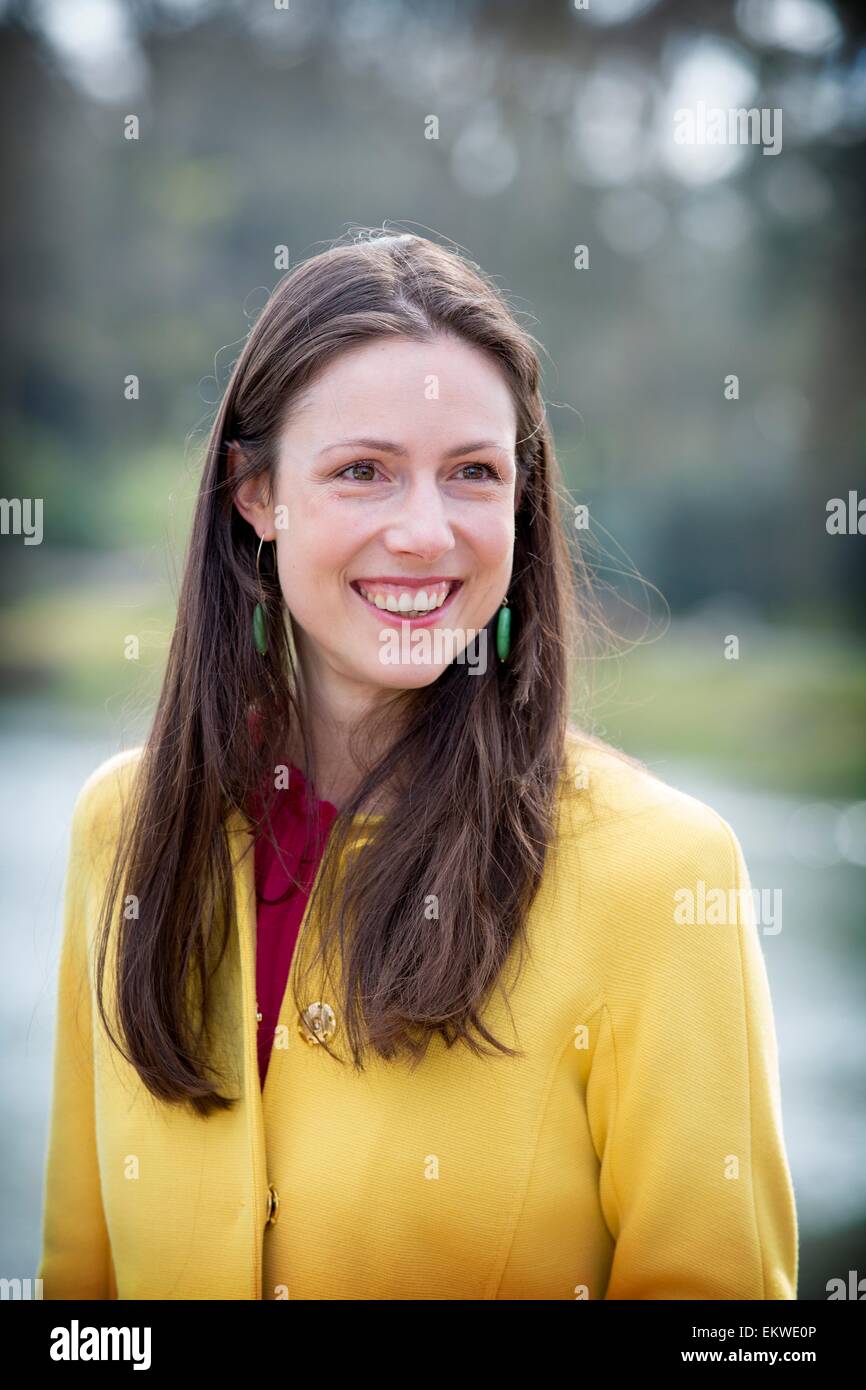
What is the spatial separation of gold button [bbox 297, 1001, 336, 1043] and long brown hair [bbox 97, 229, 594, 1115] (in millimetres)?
24

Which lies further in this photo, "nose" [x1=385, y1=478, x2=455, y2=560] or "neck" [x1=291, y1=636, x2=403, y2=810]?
"neck" [x1=291, y1=636, x2=403, y2=810]

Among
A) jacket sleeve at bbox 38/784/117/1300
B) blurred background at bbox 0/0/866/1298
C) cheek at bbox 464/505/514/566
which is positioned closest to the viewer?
cheek at bbox 464/505/514/566

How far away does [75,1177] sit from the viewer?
166 cm

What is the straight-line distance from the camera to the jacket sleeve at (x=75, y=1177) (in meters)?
1.65

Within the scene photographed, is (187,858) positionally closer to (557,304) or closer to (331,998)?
(331,998)

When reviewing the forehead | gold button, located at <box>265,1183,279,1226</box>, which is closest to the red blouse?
gold button, located at <box>265,1183,279,1226</box>

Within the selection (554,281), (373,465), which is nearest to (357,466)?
(373,465)

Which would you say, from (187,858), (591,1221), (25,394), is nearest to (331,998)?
(187,858)

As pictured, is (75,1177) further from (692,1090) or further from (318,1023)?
(692,1090)

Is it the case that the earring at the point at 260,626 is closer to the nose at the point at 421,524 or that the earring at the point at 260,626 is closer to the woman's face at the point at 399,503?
the woman's face at the point at 399,503

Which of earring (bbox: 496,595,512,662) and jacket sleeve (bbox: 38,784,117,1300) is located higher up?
earring (bbox: 496,595,512,662)

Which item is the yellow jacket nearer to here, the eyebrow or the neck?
the neck

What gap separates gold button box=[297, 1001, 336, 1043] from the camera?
1394 mm

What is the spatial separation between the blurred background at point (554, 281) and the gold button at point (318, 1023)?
14.2 feet
